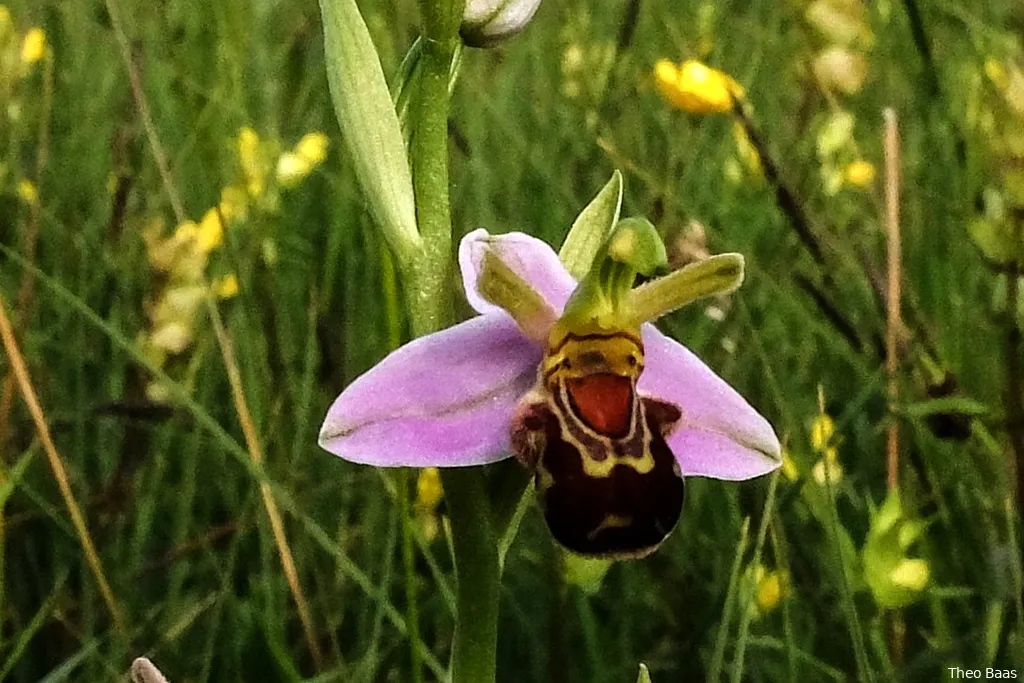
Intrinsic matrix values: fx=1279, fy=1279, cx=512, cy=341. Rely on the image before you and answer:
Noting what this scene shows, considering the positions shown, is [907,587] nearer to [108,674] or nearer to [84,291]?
[108,674]

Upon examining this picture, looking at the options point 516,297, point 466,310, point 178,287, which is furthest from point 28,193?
point 516,297

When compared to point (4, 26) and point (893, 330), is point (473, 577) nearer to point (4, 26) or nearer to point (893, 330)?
point (893, 330)

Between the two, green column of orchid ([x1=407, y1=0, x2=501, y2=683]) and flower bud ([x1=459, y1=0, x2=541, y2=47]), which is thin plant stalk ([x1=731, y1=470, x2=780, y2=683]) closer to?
green column of orchid ([x1=407, y1=0, x2=501, y2=683])

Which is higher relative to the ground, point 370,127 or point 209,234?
point 370,127

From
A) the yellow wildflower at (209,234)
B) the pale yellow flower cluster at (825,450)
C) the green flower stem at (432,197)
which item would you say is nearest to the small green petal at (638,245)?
the green flower stem at (432,197)

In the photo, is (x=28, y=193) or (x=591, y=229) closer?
(x=591, y=229)

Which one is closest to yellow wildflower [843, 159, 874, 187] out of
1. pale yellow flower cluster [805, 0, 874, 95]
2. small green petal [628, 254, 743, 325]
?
pale yellow flower cluster [805, 0, 874, 95]

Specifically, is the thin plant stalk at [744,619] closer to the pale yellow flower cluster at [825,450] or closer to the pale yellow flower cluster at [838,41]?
the pale yellow flower cluster at [825,450]
